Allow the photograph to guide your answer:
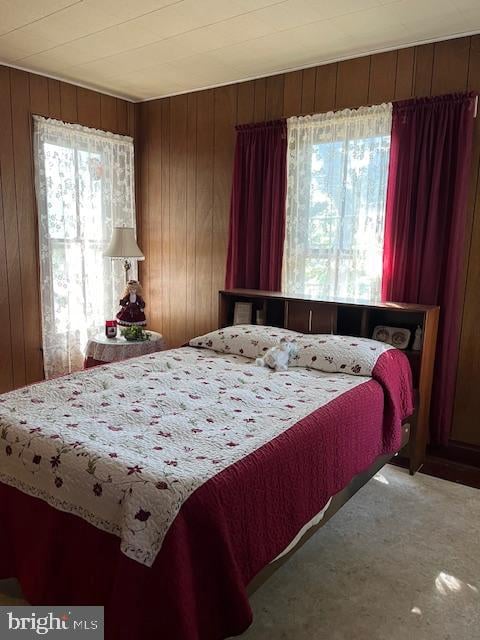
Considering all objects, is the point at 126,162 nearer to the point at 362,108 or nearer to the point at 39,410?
the point at 362,108

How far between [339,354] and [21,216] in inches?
99.2

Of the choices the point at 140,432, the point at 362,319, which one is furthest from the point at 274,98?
the point at 140,432

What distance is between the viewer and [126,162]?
4.20m

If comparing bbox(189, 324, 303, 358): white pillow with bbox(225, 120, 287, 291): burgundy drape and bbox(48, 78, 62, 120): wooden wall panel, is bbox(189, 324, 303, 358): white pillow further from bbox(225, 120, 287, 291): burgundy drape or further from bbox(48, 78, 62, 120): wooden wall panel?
bbox(48, 78, 62, 120): wooden wall panel

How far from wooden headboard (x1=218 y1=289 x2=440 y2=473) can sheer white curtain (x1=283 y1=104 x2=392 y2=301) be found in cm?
18

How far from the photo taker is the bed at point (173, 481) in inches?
50.1

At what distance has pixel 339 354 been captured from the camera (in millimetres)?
2580

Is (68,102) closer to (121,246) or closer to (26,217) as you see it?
(26,217)

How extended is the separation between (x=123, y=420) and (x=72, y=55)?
262 centimetres

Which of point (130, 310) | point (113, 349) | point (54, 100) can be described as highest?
point (54, 100)

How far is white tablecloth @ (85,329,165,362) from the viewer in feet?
11.3

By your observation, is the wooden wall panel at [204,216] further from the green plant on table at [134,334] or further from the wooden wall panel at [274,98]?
the green plant on table at [134,334]

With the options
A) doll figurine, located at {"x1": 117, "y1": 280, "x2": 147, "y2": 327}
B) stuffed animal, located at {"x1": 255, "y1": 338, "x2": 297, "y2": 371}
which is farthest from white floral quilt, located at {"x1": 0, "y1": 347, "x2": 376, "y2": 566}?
doll figurine, located at {"x1": 117, "y1": 280, "x2": 147, "y2": 327}

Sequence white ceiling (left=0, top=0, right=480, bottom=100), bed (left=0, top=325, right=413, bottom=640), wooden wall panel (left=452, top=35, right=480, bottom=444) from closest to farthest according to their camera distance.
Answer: bed (left=0, top=325, right=413, bottom=640), white ceiling (left=0, top=0, right=480, bottom=100), wooden wall panel (left=452, top=35, right=480, bottom=444)
